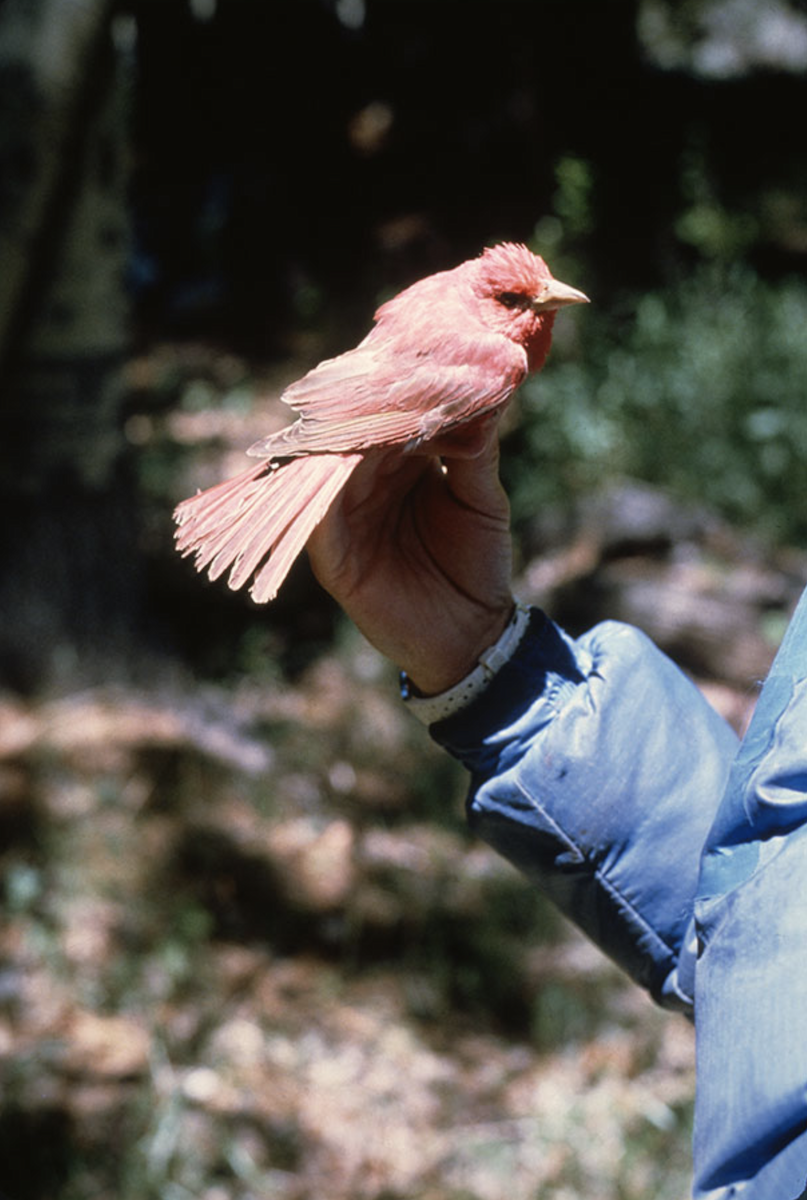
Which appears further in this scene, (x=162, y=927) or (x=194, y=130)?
(x=194, y=130)

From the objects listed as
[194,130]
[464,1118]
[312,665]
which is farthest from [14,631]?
[194,130]

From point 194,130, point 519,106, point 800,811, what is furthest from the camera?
point 194,130

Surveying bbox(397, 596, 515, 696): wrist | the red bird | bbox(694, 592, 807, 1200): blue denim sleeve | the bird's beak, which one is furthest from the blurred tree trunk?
bbox(694, 592, 807, 1200): blue denim sleeve

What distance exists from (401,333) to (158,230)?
448 centimetres

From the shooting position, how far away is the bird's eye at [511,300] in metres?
1.35

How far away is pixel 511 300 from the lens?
1351 millimetres

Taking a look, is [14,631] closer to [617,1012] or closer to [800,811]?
[617,1012]

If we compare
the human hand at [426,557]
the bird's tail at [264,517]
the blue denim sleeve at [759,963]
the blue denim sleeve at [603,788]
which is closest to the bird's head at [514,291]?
the human hand at [426,557]

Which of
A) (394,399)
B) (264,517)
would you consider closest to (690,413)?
(394,399)

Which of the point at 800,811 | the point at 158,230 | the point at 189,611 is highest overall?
the point at 158,230

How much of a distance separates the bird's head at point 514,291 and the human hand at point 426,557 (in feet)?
0.47

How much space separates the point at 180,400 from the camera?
472 centimetres

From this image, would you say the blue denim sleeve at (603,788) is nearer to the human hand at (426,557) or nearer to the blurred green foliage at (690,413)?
the human hand at (426,557)

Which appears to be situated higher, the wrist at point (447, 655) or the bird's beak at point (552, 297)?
the bird's beak at point (552, 297)
